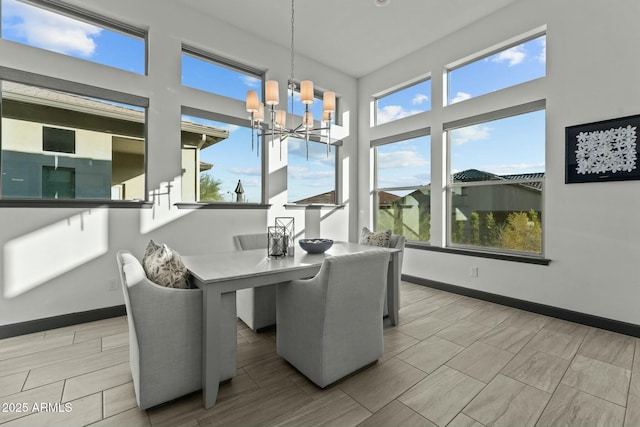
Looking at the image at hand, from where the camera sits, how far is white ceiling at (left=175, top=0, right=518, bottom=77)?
3.36m

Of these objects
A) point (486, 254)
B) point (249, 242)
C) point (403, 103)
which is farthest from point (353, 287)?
point (403, 103)

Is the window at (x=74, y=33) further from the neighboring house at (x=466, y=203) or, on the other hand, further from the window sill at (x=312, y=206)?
the neighboring house at (x=466, y=203)

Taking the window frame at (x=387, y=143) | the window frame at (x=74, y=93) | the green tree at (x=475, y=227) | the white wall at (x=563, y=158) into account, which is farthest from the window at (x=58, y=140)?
the green tree at (x=475, y=227)

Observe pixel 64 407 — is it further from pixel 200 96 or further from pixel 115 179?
pixel 200 96

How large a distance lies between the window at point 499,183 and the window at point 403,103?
69 centimetres

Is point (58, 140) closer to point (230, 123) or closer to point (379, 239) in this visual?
point (230, 123)

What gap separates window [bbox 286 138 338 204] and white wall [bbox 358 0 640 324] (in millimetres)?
2153

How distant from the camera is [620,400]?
174 cm

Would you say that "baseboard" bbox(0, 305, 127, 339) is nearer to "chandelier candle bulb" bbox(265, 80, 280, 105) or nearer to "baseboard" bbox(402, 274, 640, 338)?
"chandelier candle bulb" bbox(265, 80, 280, 105)

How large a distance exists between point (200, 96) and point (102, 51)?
977mm

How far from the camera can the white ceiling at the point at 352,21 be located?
3.36 m

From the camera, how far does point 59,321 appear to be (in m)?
2.75

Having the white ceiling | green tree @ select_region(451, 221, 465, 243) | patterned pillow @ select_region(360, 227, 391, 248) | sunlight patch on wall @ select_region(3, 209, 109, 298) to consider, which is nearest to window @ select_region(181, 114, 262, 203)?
sunlight patch on wall @ select_region(3, 209, 109, 298)

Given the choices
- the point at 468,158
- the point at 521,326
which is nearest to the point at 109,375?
the point at 521,326
